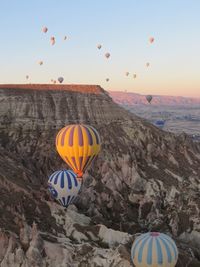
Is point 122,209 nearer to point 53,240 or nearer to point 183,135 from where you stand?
point 53,240

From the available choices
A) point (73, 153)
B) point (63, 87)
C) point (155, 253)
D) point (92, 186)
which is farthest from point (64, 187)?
point (63, 87)

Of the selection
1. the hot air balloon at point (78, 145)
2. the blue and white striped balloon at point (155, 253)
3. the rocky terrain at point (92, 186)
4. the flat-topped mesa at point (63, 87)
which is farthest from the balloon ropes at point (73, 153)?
the flat-topped mesa at point (63, 87)

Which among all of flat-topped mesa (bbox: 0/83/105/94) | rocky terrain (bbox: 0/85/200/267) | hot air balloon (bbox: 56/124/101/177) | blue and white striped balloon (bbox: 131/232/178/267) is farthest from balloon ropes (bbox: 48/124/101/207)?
flat-topped mesa (bbox: 0/83/105/94)

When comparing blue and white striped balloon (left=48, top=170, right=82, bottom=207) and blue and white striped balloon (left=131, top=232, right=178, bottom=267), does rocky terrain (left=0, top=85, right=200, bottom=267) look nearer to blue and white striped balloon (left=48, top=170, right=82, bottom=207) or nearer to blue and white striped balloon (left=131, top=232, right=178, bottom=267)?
blue and white striped balloon (left=48, top=170, right=82, bottom=207)

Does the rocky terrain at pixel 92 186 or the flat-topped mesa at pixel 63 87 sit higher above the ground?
the flat-topped mesa at pixel 63 87

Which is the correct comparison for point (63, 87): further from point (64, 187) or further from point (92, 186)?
point (64, 187)

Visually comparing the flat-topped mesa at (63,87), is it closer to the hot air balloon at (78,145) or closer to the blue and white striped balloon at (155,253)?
the hot air balloon at (78,145)

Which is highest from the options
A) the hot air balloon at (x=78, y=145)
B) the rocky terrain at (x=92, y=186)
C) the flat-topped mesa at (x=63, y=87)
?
the flat-topped mesa at (x=63, y=87)
